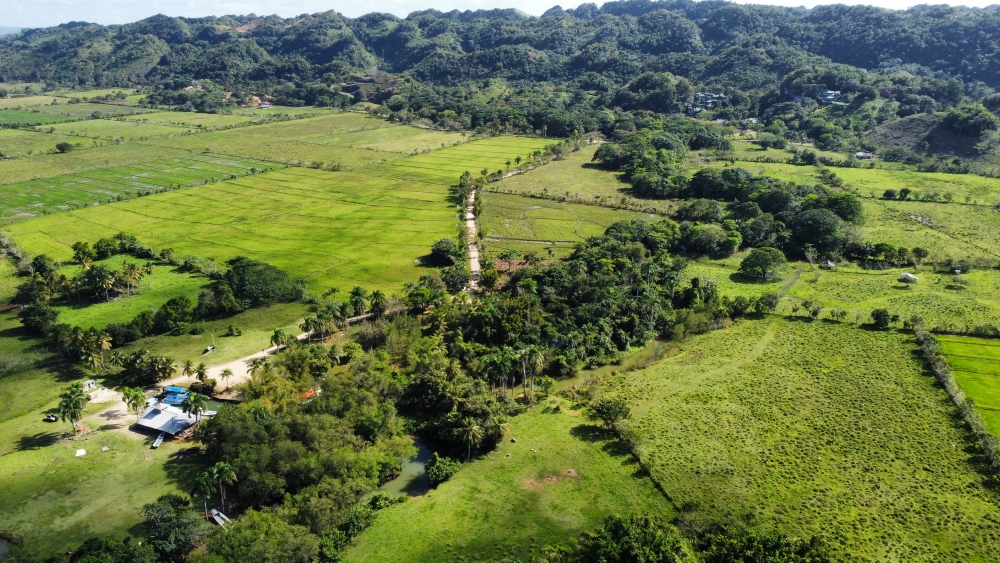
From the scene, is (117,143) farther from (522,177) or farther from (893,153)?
(893,153)

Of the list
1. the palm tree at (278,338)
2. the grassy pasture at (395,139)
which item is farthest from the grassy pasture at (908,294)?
the grassy pasture at (395,139)

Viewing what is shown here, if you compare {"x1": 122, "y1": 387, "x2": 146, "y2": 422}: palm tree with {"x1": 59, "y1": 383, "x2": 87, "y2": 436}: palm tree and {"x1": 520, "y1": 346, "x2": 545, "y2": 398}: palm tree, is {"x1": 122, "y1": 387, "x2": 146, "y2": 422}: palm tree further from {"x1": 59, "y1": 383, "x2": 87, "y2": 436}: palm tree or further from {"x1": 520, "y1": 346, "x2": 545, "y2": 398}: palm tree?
{"x1": 520, "y1": 346, "x2": 545, "y2": 398}: palm tree

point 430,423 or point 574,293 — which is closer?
point 430,423

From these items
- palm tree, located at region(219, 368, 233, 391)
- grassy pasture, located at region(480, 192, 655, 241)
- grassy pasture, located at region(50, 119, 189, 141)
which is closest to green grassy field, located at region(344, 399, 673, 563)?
palm tree, located at region(219, 368, 233, 391)

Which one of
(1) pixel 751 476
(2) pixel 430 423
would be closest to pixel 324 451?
(2) pixel 430 423

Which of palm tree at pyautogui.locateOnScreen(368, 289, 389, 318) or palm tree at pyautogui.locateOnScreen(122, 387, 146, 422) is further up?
palm tree at pyautogui.locateOnScreen(368, 289, 389, 318)

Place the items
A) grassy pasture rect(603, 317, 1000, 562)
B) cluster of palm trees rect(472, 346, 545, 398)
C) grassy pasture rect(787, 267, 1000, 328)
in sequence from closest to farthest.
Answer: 1. grassy pasture rect(603, 317, 1000, 562)
2. cluster of palm trees rect(472, 346, 545, 398)
3. grassy pasture rect(787, 267, 1000, 328)
